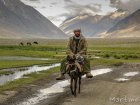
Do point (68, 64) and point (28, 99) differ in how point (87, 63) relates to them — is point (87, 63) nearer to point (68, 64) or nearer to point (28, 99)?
point (68, 64)

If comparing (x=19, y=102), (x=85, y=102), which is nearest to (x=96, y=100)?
(x=85, y=102)

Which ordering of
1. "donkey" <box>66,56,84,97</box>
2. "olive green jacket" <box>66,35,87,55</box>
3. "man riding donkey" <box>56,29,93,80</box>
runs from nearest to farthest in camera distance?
"donkey" <box>66,56,84,97</box>, "man riding donkey" <box>56,29,93,80</box>, "olive green jacket" <box>66,35,87,55</box>

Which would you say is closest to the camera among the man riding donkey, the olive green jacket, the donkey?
the donkey

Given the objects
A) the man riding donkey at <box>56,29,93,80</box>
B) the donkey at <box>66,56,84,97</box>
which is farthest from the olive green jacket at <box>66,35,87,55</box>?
the donkey at <box>66,56,84,97</box>

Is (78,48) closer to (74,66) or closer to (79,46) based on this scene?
(79,46)

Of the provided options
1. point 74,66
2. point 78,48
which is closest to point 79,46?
point 78,48

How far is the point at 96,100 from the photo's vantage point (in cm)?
1753

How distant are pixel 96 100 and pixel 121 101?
1.29 meters

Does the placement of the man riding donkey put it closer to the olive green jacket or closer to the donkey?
the olive green jacket

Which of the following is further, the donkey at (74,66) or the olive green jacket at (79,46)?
the olive green jacket at (79,46)

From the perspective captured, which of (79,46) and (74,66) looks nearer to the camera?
(74,66)

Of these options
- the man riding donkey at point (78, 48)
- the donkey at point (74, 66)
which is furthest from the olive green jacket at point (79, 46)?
the donkey at point (74, 66)

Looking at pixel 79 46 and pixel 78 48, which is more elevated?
pixel 79 46

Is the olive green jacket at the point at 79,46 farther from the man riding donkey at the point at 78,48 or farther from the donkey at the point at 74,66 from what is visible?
the donkey at the point at 74,66
